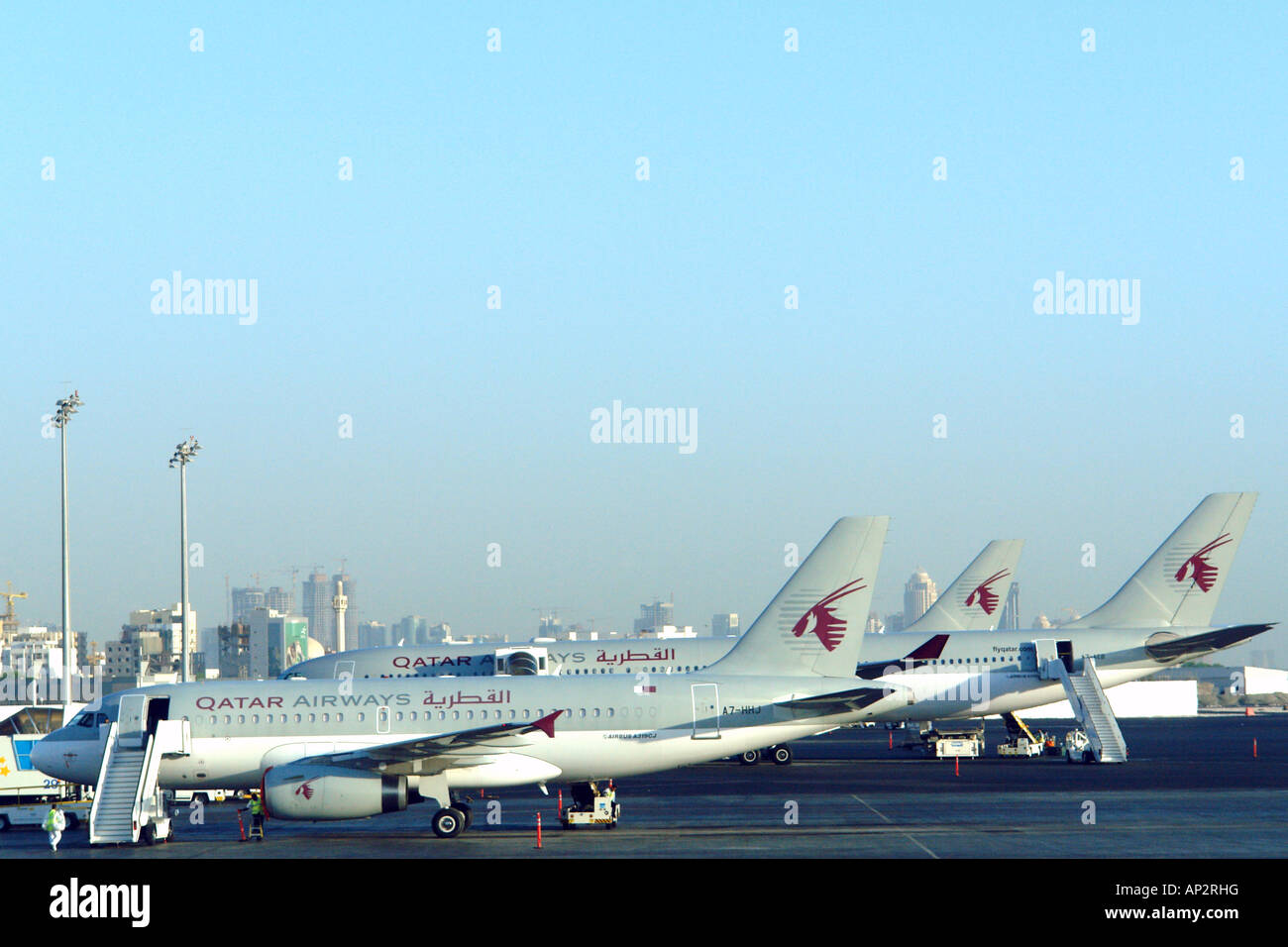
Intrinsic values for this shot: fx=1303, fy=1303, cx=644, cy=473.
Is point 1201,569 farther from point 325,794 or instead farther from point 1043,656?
point 325,794

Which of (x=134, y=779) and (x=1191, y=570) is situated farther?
(x=1191, y=570)

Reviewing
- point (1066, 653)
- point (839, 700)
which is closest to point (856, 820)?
point (839, 700)

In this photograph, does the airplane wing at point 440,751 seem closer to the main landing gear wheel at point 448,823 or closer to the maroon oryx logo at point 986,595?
the main landing gear wheel at point 448,823

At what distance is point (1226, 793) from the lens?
39.2 meters

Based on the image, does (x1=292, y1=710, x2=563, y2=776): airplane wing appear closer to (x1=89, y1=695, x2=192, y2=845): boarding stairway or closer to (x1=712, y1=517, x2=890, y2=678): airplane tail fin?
(x1=89, y1=695, x2=192, y2=845): boarding stairway

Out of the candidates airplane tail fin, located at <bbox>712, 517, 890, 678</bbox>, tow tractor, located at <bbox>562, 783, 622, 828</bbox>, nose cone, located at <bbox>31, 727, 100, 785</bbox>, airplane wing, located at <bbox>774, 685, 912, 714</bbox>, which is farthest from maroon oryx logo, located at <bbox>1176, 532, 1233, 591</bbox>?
nose cone, located at <bbox>31, 727, 100, 785</bbox>

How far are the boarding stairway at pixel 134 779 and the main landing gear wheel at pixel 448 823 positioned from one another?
6.44 metres

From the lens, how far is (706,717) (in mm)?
32219

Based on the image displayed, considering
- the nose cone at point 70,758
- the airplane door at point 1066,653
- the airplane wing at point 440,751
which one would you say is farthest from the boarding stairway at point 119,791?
the airplane door at point 1066,653

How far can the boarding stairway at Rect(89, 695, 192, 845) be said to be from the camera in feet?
99.0

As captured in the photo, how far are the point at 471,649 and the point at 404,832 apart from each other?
82.8 ft

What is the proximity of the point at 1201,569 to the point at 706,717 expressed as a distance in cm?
3266
